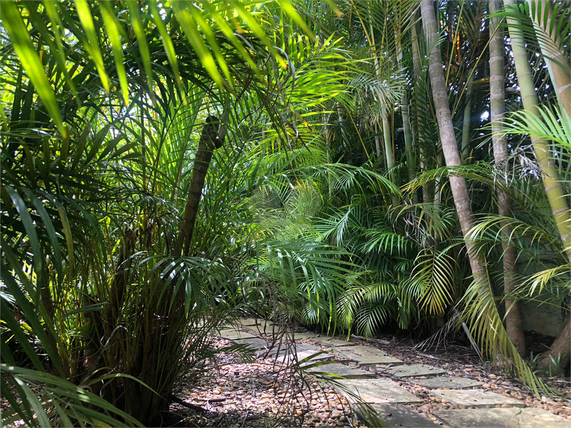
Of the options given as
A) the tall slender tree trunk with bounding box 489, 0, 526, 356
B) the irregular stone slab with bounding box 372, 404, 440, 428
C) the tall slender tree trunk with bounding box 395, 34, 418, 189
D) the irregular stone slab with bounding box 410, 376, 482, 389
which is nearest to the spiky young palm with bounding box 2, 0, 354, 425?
the irregular stone slab with bounding box 372, 404, 440, 428

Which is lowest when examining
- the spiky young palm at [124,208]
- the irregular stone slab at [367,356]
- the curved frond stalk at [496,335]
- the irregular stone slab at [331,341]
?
the irregular stone slab at [331,341]

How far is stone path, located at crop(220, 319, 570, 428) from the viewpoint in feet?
5.89

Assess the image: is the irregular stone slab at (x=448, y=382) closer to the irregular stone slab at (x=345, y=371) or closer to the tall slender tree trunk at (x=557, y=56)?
the irregular stone slab at (x=345, y=371)

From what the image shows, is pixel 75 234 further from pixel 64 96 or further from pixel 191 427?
pixel 191 427

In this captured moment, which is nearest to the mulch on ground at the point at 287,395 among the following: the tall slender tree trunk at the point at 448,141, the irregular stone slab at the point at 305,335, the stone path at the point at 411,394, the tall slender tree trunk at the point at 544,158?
the stone path at the point at 411,394

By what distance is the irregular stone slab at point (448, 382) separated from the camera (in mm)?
2443

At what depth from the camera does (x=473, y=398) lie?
2203 mm

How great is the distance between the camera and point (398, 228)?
149 inches

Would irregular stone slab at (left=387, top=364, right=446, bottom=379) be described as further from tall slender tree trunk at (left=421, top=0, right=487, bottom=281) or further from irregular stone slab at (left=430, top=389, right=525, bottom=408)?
tall slender tree trunk at (left=421, top=0, right=487, bottom=281)

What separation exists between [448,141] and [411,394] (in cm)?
153

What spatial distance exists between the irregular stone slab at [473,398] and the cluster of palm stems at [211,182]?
0.84 feet

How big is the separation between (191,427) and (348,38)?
3.02m

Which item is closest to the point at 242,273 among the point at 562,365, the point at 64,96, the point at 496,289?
the point at 64,96

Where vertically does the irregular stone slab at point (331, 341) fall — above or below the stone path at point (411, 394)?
below
